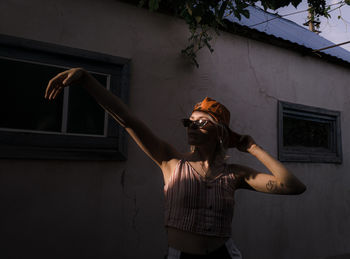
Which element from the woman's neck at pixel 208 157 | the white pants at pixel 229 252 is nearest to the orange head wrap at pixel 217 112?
the woman's neck at pixel 208 157

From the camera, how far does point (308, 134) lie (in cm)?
523

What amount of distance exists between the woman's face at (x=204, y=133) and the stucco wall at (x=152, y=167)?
5.41 ft

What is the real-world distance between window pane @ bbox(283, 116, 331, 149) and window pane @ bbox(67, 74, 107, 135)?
315cm

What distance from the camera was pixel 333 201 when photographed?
5215 millimetres

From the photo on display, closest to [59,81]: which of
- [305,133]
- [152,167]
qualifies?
[152,167]

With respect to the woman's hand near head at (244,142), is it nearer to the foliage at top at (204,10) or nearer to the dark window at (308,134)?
the foliage at top at (204,10)

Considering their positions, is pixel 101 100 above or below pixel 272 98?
below

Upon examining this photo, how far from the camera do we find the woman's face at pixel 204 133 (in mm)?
1855

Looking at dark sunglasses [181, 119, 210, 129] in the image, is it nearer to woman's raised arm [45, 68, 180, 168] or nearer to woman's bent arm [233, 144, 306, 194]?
woman's raised arm [45, 68, 180, 168]

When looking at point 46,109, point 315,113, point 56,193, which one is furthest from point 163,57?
point 315,113

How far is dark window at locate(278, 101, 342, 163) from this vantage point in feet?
15.7

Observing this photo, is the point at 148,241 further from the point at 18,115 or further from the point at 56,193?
the point at 18,115

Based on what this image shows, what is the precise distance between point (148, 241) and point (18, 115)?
198 centimetres

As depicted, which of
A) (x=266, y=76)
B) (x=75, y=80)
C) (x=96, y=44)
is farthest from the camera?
(x=266, y=76)
